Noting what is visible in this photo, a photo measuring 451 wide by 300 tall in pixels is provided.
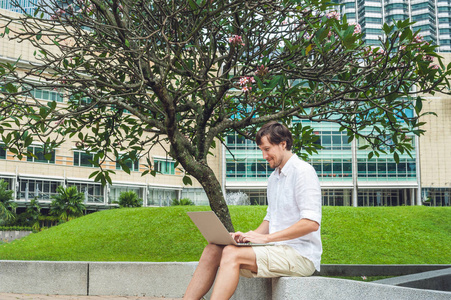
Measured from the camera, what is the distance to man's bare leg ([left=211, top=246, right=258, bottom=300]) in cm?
329

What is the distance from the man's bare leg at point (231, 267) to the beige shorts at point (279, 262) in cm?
5

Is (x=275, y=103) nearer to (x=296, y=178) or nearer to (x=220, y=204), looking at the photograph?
(x=220, y=204)

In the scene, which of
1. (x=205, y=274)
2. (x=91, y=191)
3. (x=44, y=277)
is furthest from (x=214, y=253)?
(x=91, y=191)

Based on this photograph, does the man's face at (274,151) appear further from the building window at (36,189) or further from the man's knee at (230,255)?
the building window at (36,189)

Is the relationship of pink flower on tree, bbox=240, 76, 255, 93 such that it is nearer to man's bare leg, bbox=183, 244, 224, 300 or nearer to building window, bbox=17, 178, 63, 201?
man's bare leg, bbox=183, 244, 224, 300

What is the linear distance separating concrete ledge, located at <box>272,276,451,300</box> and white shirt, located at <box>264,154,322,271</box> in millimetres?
242

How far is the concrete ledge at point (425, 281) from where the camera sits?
3956 millimetres

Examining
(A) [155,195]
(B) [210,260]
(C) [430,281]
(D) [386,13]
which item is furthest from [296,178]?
(D) [386,13]

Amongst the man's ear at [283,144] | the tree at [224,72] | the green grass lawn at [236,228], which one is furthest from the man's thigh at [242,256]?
the green grass lawn at [236,228]

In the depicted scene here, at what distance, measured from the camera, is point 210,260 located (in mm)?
3748

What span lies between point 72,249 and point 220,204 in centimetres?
714

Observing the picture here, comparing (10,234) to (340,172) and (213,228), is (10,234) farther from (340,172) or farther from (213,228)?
(340,172)

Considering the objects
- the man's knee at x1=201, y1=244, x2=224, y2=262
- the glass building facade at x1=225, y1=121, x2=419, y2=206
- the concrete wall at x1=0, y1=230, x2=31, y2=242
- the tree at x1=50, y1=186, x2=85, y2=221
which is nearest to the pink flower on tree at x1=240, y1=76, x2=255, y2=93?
the man's knee at x1=201, y1=244, x2=224, y2=262

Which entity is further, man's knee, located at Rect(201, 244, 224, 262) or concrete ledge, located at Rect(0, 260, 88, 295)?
concrete ledge, located at Rect(0, 260, 88, 295)
